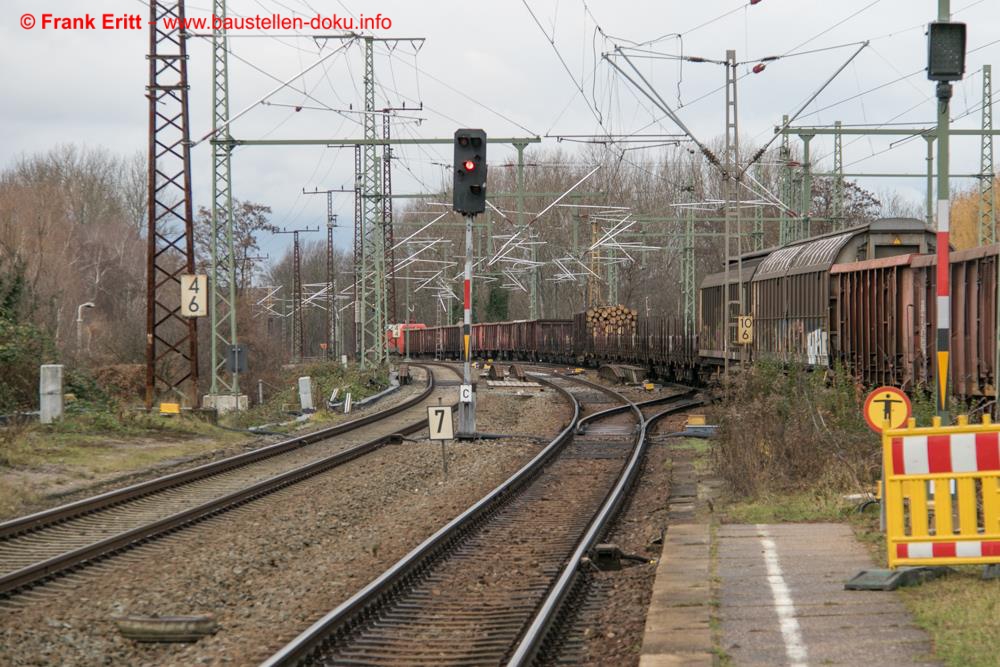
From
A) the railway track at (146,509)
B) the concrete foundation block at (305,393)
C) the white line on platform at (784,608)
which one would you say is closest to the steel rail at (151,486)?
the railway track at (146,509)

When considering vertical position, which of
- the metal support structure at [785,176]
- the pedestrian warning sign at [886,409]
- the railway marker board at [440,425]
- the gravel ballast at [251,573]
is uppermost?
the metal support structure at [785,176]

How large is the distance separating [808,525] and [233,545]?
5511mm

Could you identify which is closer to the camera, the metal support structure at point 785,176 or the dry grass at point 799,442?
the dry grass at point 799,442

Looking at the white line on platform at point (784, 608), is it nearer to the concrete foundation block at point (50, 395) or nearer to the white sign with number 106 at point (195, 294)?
the concrete foundation block at point (50, 395)

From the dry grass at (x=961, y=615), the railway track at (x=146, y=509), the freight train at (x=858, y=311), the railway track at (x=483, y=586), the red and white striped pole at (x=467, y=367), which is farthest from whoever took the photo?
the red and white striped pole at (x=467, y=367)

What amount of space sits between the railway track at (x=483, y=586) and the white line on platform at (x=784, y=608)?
1526mm

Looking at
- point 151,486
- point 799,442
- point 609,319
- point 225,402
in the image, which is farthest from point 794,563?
point 609,319

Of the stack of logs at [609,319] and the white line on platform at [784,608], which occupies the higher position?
the stack of logs at [609,319]

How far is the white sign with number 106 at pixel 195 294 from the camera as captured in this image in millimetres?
25266

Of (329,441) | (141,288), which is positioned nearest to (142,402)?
(329,441)

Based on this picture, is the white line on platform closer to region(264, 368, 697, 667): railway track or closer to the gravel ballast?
region(264, 368, 697, 667): railway track

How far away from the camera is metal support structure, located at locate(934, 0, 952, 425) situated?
11.6 meters

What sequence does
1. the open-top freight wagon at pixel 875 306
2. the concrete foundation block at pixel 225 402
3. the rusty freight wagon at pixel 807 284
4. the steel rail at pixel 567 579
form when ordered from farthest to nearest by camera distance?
the concrete foundation block at pixel 225 402
the rusty freight wagon at pixel 807 284
the open-top freight wagon at pixel 875 306
the steel rail at pixel 567 579

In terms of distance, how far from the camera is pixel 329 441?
2255 cm
